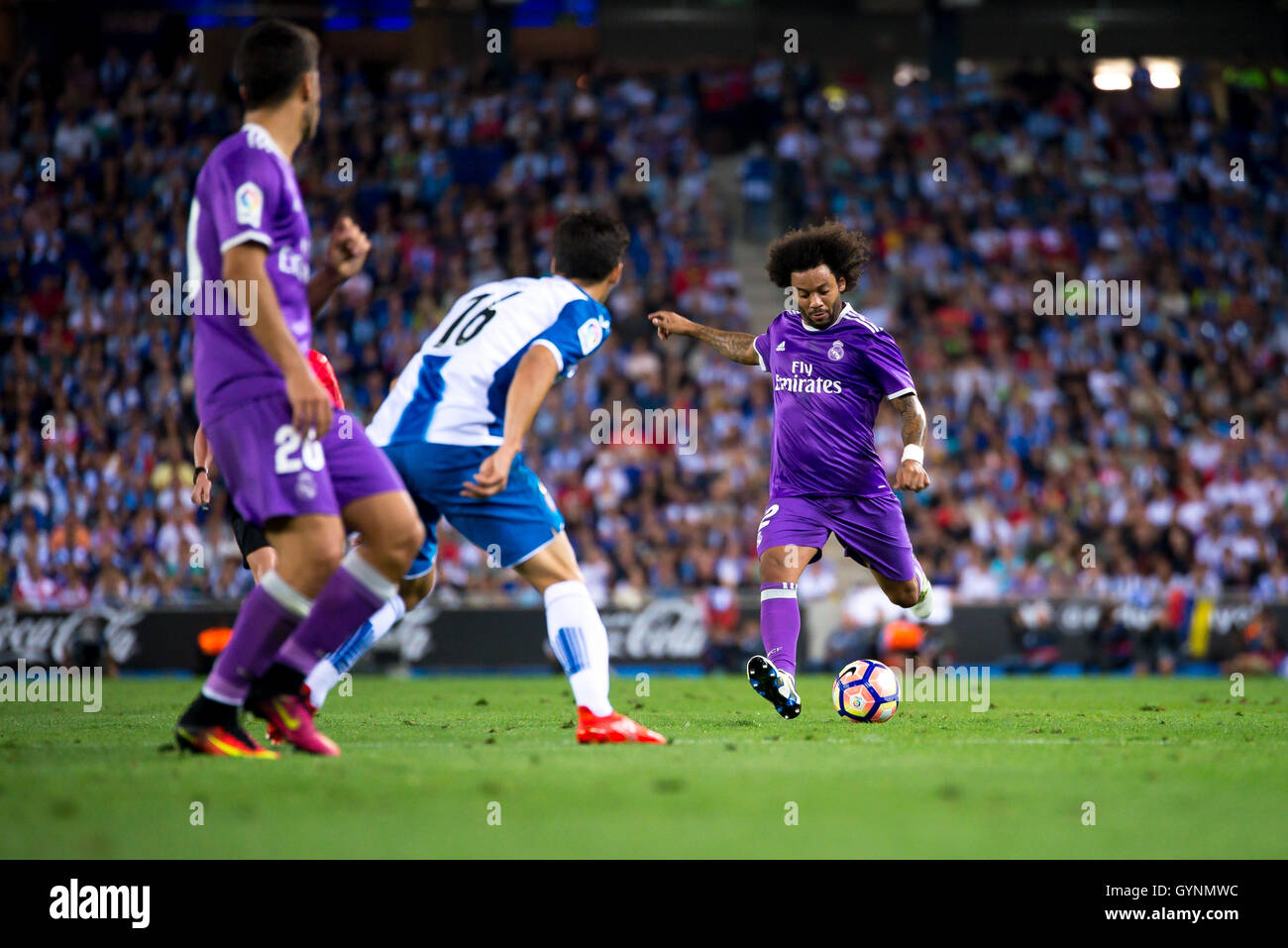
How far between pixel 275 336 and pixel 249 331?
19 centimetres

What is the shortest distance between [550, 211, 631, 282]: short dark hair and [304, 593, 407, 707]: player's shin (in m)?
1.66

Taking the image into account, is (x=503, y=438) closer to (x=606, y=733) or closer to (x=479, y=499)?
(x=479, y=499)

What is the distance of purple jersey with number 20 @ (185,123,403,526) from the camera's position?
5109 millimetres

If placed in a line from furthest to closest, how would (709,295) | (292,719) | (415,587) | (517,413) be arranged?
(709,295) < (415,587) < (517,413) < (292,719)

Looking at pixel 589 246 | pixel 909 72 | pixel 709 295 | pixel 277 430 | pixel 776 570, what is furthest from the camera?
pixel 909 72

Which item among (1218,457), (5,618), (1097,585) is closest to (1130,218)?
(1218,457)

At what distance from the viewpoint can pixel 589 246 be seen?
6.44 metres

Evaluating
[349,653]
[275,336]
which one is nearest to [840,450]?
[349,653]

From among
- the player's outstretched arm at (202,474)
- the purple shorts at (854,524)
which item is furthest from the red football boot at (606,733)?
the player's outstretched arm at (202,474)

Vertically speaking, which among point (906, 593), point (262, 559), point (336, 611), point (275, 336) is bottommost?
point (906, 593)

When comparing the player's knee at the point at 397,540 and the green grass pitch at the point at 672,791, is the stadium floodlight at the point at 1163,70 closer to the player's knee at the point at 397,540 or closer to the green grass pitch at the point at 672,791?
the green grass pitch at the point at 672,791

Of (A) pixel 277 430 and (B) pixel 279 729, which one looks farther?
(B) pixel 279 729

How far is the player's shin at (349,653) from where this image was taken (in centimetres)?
624

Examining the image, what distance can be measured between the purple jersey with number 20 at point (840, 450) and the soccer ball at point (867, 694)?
0.81 metres
